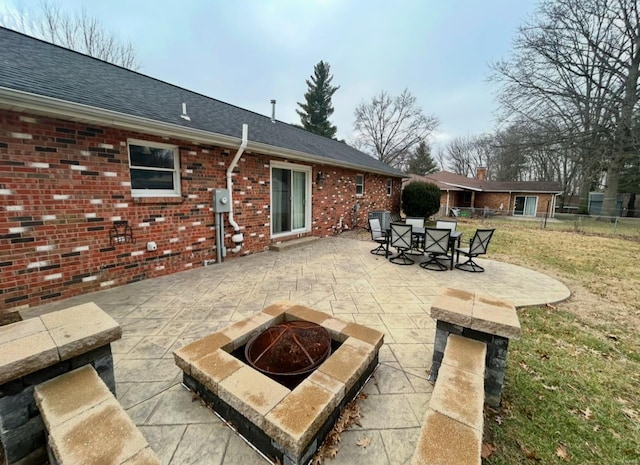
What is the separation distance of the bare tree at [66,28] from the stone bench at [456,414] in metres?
18.3

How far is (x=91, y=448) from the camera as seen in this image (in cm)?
115

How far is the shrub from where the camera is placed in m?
13.6

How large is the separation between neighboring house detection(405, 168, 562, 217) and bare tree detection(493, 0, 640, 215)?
5.80 metres

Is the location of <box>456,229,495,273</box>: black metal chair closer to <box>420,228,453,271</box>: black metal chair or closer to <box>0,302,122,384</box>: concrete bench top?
<box>420,228,453,271</box>: black metal chair

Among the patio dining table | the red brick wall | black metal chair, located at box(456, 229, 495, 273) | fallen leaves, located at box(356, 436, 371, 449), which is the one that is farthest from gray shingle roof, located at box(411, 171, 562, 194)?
fallen leaves, located at box(356, 436, 371, 449)

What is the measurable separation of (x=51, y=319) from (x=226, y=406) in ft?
4.12

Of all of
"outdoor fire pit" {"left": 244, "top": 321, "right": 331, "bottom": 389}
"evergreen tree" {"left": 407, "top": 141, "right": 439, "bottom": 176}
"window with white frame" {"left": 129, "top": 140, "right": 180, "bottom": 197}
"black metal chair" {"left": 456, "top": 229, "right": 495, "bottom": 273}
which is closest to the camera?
"outdoor fire pit" {"left": 244, "top": 321, "right": 331, "bottom": 389}

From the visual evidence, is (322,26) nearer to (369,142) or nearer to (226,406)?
(226,406)

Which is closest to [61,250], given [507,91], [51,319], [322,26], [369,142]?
[51,319]

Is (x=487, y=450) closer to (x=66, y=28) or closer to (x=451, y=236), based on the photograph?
(x=451, y=236)

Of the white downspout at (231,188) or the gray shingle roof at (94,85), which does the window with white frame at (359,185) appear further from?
the white downspout at (231,188)

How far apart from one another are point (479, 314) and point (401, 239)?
413cm

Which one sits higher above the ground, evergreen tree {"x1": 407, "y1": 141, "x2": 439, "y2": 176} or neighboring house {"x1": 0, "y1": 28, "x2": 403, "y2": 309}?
evergreen tree {"x1": 407, "y1": 141, "x2": 439, "y2": 176}

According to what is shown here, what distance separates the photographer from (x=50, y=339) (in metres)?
1.50
